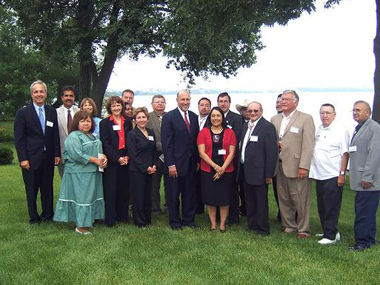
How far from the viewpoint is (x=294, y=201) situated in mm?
6562

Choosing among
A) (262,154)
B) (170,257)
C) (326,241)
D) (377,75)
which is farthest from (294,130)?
(377,75)

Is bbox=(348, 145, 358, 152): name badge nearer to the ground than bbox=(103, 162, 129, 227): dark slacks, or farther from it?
farther from it

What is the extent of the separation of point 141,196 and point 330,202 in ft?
9.43

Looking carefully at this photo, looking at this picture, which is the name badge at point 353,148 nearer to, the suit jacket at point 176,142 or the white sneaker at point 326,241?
the white sneaker at point 326,241

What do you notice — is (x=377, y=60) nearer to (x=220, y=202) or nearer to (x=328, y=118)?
(x=328, y=118)

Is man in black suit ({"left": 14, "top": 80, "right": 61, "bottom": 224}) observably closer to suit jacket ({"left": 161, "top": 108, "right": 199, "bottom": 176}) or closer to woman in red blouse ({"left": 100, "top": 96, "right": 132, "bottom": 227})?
woman in red blouse ({"left": 100, "top": 96, "right": 132, "bottom": 227})

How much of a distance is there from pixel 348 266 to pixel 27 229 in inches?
181

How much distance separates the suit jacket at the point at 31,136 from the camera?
639cm

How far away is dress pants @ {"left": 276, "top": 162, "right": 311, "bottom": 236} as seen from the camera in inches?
254

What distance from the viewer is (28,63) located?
29.6m

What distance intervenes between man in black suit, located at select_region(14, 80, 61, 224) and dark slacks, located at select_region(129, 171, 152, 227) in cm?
131

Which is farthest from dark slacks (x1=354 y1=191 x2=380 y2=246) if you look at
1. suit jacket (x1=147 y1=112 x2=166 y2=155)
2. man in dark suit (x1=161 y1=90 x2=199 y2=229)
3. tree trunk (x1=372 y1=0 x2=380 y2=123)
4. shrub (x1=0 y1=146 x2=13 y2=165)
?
shrub (x1=0 y1=146 x2=13 y2=165)

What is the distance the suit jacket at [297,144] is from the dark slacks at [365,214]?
2.97 ft

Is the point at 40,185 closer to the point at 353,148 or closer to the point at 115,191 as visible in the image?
the point at 115,191
